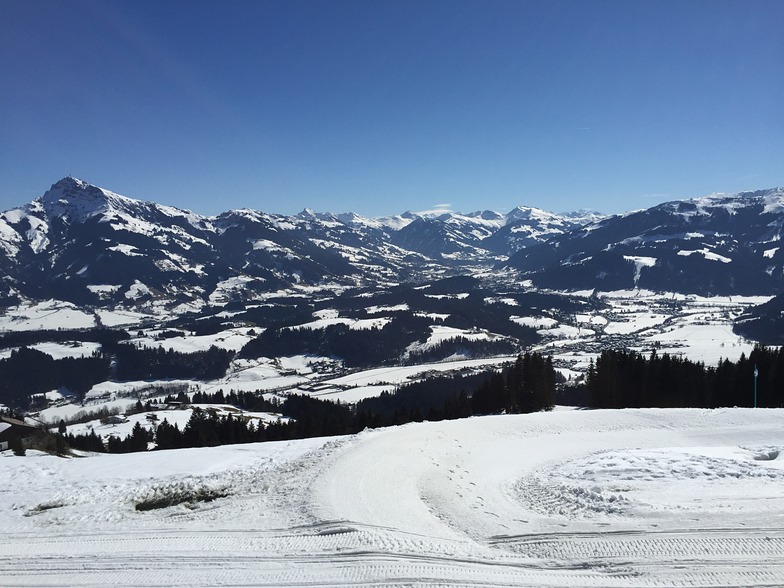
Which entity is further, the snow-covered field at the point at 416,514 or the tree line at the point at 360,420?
the tree line at the point at 360,420

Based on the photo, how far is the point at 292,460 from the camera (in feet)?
84.7

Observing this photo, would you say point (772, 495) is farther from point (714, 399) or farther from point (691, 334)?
point (691, 334)

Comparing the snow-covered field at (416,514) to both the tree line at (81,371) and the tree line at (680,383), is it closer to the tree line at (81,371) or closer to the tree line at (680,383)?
the tree line at (680,383)

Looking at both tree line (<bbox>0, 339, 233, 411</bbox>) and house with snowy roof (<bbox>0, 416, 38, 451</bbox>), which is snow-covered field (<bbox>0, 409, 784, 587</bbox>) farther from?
tree line (<bbox>0, 339, 233, 411</bbox>)

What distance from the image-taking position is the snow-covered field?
42.5 feet

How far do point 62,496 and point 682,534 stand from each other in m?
24.4

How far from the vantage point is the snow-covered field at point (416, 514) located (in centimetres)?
1295

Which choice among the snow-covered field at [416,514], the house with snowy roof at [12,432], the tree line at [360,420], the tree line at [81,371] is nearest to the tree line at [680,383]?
the tree line at [360,420]

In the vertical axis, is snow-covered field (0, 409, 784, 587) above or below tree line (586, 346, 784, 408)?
below

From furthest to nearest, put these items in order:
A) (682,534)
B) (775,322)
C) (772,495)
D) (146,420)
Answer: (775,322)
(146,420)
(772,495)
(682,534)

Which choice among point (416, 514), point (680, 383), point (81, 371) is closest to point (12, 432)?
point (416, 514)

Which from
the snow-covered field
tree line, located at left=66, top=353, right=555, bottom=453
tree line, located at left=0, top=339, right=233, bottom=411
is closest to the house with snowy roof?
tree line, located at left=66, top=353, right=555, bottom=453

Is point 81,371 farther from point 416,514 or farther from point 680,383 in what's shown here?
point 416,514

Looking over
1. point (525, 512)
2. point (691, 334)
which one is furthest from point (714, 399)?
point (691, 334)
